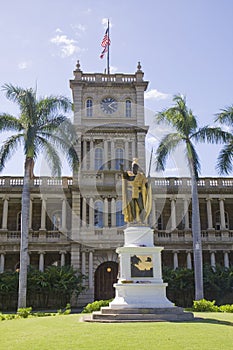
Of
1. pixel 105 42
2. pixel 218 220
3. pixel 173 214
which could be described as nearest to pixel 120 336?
pixel 173 214

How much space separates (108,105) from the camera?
111 feet

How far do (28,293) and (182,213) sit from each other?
43.3 feet

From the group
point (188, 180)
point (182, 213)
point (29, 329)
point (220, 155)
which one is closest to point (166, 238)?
point (182, 213)

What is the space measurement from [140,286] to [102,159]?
19370 mm

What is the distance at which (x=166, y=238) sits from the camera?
30.5m

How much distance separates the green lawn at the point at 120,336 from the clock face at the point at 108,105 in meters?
23.9

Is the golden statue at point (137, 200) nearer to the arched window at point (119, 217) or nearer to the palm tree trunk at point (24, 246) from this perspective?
the palm tree trunk at point (24, 246)

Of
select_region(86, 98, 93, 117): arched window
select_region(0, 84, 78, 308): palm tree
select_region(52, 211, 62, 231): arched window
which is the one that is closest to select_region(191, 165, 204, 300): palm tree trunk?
Answer: select_region(0, 84, 78, 308): palm tree

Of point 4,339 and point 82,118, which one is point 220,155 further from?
point 4,339

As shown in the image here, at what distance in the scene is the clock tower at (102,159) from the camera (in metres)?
29.5

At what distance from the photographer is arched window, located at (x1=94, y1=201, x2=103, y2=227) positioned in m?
30.5

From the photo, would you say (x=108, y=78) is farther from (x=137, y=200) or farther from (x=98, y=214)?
(x=137, y=200)

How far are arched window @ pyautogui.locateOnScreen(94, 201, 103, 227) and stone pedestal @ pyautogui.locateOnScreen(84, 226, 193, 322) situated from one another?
1591 cm

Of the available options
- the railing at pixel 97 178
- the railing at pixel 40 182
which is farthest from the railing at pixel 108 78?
the railing at pixel 40 182
